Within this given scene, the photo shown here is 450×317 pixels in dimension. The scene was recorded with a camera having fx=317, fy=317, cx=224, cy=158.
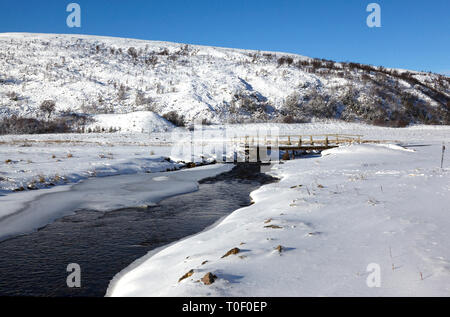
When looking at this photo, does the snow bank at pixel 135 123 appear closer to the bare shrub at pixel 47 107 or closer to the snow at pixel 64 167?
the bare shrub at pixel 47 107

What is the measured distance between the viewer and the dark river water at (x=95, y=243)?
5531 millimetres

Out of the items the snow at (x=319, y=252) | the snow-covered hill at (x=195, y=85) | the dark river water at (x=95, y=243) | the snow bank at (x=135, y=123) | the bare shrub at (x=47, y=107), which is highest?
the snow-covered hill at (x=195, y=85)

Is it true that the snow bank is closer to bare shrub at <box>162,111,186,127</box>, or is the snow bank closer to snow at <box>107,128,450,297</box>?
bare shrub at <box>162,111,186,127</box>

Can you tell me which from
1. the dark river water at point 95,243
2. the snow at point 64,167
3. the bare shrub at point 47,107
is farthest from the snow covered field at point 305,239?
the bare shrub at point 47,107

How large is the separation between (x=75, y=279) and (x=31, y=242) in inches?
108

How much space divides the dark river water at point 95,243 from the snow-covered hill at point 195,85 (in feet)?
137

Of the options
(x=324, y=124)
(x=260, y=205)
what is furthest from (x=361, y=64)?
(x=260, y=205)

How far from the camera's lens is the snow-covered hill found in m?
54.1

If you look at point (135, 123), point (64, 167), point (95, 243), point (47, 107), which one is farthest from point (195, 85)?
point (95, 243)

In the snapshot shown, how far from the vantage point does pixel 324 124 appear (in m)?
54.3

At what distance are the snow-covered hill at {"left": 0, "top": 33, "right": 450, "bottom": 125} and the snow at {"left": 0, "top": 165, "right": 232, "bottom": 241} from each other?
36301 millimetres

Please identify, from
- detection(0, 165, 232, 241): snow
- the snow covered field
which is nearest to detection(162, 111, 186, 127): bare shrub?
detection(0, 165, 232, 241): snow

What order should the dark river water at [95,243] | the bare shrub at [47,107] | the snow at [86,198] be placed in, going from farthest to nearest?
the bare shrub at [47,107]
the snow at [86,198]
the dark river water at [95,243]
